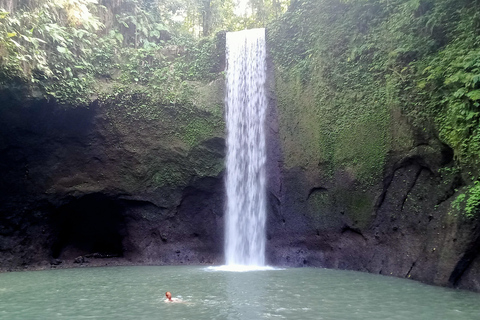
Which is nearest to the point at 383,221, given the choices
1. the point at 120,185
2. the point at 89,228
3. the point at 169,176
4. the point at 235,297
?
the point at 235,297

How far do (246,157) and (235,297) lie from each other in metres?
6.93

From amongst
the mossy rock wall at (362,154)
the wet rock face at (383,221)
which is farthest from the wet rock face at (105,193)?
the mossy rock wall at (362,154)

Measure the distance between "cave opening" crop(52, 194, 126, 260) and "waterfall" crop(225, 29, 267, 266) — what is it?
12.1 feet

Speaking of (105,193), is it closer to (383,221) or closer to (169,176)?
(169,176)

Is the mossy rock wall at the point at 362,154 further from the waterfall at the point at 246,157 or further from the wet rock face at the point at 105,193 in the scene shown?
the wet rock face at the point at 105,193

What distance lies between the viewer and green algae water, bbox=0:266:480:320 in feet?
19.3

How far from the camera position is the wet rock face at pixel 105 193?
1248cm

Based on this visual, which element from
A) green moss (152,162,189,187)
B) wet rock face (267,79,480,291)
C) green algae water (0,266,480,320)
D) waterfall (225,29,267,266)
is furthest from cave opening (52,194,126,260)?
wet rock face (267,79,480,291)

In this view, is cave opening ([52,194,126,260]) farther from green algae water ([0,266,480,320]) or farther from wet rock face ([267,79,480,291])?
wet rock face ([267,79,480,291])

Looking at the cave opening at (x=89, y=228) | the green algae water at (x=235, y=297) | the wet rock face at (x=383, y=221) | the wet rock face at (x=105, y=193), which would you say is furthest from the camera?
the cave opening at (x=89, y=228)

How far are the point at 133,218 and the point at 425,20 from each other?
10187 mm

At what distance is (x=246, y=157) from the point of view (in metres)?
13.6

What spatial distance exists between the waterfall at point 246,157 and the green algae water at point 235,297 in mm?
2958

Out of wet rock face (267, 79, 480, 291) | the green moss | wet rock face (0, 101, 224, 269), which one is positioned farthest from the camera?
the green moss
